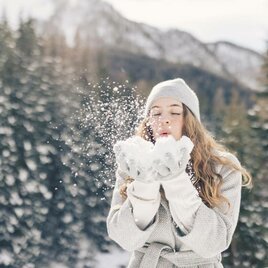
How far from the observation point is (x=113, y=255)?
95.8 feet

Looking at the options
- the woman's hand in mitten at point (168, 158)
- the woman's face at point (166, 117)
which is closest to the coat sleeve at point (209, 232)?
the woman's hand in mitten at point (168, 158)

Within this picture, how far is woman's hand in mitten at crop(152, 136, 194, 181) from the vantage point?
2.37 m

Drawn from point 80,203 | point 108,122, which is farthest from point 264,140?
point 108,122

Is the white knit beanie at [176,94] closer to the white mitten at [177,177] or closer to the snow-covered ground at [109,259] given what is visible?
the white mitten at [177,177]

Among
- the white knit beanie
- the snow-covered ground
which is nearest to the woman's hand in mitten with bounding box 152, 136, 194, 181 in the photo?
the white knit beanie

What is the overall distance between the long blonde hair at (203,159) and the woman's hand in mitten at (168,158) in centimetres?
34

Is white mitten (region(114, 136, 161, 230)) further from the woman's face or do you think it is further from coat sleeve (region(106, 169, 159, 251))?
the woman's face

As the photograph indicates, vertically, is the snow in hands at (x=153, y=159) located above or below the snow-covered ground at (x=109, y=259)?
above

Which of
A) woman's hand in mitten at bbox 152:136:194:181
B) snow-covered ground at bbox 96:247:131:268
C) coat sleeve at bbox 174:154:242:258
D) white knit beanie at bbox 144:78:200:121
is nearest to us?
woman's hand in mitten at bbox 152:136:194:181

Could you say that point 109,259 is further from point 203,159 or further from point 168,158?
point 168,158

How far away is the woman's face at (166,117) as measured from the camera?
273cm

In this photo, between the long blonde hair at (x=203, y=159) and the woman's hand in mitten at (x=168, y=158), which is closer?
the woman's hand in mitten at (x=168, y=158)

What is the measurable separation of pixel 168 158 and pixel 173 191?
17 cm

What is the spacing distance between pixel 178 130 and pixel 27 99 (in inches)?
895
